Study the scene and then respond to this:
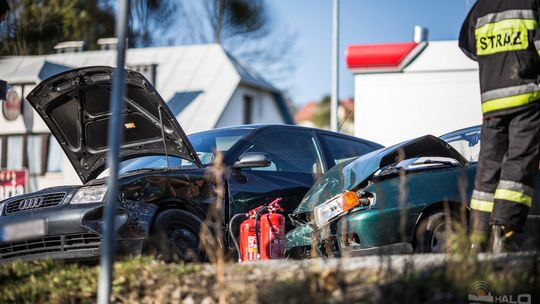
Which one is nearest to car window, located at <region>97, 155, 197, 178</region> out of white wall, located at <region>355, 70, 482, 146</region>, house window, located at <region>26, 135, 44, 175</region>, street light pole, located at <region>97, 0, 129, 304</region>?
street light pole, located at <region>97, 0, 129, 304</region>

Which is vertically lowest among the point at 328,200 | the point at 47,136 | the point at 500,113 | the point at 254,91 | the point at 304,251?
the point at 304,251

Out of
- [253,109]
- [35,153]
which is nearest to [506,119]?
[35,153]

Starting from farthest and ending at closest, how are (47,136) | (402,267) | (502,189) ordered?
1. (47,136)
2. (502,189)
3. (402,267)

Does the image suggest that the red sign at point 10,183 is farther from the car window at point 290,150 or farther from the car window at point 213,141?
the car window at point 290,150

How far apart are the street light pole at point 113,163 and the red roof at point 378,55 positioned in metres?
9.13

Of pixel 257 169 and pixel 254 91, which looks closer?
pixel 257 169

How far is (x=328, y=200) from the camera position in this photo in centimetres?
624

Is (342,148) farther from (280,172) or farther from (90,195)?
(90,195)

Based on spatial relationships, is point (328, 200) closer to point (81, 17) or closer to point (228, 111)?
point (228, 111)

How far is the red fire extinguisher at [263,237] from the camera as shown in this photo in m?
6.29

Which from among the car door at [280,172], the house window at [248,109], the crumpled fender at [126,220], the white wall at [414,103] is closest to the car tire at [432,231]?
the car door at [280,172]

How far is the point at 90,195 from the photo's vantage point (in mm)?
5961

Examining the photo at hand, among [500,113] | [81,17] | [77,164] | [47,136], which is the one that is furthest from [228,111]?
[500,113]

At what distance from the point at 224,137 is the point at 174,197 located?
4.08ft
